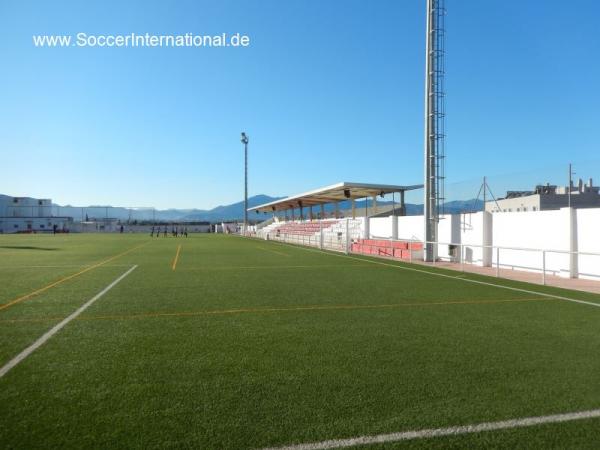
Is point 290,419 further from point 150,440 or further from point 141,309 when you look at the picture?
point 141,309

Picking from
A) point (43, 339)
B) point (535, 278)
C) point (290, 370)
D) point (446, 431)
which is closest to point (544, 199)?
point (535, 278)

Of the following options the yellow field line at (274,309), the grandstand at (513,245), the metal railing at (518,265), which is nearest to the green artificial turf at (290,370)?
the yellow field line at (274,309)

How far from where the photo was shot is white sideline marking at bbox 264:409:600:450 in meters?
3.19

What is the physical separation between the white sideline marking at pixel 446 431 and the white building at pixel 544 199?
45.4 ft

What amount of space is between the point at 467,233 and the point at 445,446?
651 inches

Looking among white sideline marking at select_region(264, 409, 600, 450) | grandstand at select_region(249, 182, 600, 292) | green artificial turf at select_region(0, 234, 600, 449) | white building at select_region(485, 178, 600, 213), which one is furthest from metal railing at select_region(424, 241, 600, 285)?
white sideline marking at select_region(264, 409, 600, 450)

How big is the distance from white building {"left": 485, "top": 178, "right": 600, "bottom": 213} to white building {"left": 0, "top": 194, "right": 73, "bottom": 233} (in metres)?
87.9

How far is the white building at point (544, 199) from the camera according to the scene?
1559cm

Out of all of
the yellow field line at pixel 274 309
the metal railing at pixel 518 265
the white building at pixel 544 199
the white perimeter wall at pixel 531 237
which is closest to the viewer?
the yellow field line at pixel 274 309

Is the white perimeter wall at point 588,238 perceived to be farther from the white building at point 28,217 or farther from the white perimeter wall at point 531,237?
the white building at point 28,217

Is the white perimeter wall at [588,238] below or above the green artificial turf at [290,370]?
above

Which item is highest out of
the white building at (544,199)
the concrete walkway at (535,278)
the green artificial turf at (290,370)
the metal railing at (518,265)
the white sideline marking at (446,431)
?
the white building at (544,199)

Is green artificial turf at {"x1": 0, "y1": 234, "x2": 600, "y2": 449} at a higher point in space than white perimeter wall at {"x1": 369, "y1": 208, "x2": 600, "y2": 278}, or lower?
lower

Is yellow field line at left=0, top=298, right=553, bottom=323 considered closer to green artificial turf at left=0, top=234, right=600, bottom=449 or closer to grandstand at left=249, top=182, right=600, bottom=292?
green artificial turf at left=0, top=234, right=600, bottom=449
